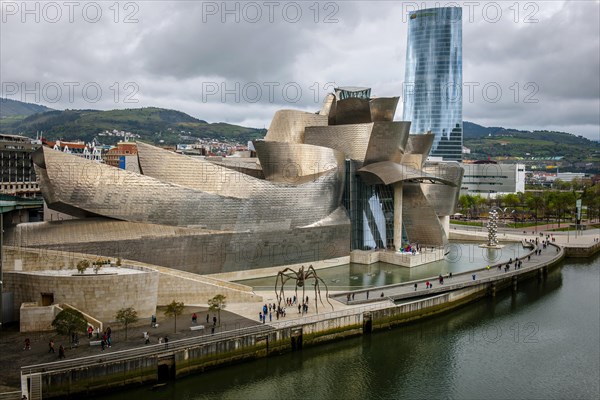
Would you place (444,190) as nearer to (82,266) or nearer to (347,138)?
(347,138)

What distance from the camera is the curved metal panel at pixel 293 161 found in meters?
38.9

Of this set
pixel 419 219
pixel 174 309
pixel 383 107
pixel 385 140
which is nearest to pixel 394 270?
pixel 419 219

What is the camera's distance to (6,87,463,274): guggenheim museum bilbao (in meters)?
28.9

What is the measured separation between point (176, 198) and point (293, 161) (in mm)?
11183

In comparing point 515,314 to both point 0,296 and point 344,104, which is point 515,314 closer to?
point 344,104

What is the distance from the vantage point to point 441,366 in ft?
78.3

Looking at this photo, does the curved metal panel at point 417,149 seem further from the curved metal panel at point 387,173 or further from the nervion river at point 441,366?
the nervion river at point 441,366

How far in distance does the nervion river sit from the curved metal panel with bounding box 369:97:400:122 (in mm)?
20317

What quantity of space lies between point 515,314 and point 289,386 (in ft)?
58.4

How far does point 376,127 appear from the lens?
140 ft

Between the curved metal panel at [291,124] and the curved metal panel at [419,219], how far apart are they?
1060 cm

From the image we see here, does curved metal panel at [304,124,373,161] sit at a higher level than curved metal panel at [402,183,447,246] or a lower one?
higher

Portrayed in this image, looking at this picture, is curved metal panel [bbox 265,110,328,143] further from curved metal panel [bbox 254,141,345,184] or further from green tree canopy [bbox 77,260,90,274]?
green tree canopy [bbox 77,260,90,274]

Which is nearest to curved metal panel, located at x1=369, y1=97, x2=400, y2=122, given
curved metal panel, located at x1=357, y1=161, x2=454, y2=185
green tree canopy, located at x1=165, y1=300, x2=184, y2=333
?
curved metal panel, located at x1=357, y1=161, x2=454, y2=185
